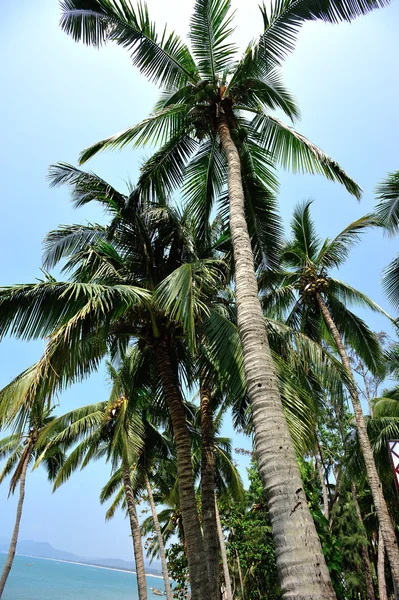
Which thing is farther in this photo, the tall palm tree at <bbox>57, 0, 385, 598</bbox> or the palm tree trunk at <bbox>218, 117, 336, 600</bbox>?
the tall palm tree at <bbox>57, 0, 385, 598</bbox>

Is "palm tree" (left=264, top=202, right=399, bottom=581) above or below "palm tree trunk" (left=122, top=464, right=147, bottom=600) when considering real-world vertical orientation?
above

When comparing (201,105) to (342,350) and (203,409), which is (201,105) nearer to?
(203,409)

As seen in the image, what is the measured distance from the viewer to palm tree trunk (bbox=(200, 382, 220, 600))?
9.23m

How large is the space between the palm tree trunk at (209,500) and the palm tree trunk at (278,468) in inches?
211

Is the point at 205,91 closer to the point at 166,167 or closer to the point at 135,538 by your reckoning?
the point at 166,167

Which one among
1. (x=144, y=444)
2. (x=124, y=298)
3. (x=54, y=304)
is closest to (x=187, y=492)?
(x=124, y=298)

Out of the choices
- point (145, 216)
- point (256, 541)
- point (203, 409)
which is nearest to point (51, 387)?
point (145, 216)

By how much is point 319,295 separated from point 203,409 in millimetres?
5786

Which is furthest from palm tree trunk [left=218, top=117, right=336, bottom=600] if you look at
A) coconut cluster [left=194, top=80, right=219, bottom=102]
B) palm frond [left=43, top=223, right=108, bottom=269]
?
palm frond [left=43, top=223, right=108, bottom=269]

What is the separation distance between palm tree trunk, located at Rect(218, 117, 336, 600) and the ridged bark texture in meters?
3.53

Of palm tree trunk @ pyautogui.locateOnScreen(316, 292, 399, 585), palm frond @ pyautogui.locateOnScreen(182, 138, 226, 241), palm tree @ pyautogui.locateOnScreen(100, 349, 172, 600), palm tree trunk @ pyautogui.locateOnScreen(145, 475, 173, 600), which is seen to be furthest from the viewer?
palm tree trunk @ pyautogui.locateOnScreen(145, 475, 173, 600)

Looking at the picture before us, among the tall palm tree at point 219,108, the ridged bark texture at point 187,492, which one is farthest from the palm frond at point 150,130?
the ridged bark texture at point 187,492

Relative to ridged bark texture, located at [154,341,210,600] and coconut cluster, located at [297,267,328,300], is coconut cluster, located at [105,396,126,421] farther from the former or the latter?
coconut cluster, located at [297,267,328,300]

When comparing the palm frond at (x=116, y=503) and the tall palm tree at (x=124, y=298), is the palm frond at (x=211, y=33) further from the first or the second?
the palm frond at (x=116, y=503)
